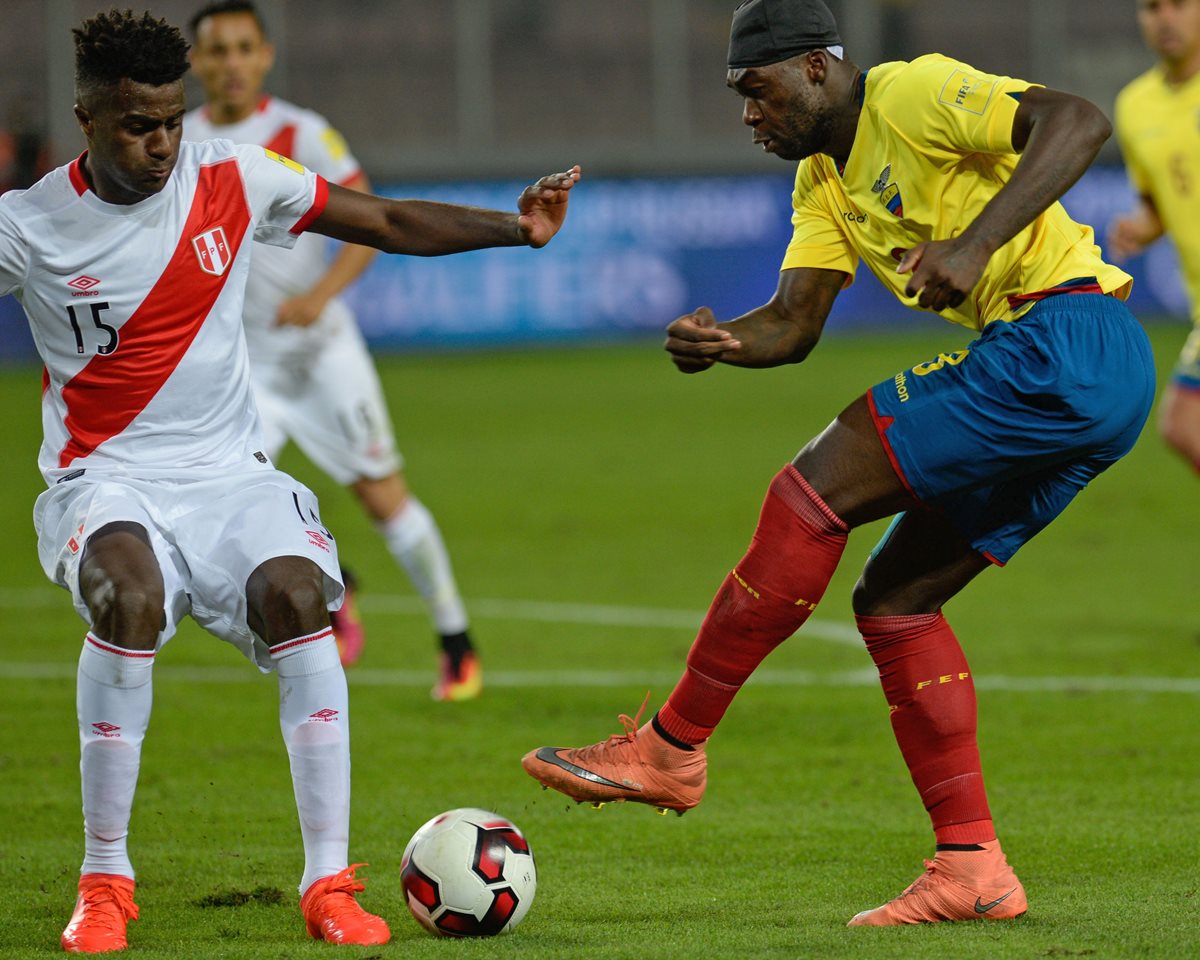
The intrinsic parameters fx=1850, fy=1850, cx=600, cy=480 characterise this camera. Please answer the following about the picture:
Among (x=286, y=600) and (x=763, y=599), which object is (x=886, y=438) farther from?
(x=286, y=600)

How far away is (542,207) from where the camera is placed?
4.72 meters

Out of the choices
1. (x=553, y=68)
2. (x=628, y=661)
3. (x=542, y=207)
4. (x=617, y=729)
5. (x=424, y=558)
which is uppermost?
(x=542, y=207)

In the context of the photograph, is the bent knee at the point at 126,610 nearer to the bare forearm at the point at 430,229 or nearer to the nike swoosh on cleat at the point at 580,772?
the nike swoosh on cleat at the point at 580,772

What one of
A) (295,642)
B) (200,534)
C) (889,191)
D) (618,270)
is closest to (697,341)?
(889,191)

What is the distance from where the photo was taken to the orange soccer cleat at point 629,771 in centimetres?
443

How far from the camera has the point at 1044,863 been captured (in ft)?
16.3

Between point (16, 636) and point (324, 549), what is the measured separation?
5.05 m

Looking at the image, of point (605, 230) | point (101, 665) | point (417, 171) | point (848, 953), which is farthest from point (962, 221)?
point (417, 171)

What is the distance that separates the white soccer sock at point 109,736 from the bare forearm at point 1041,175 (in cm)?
212

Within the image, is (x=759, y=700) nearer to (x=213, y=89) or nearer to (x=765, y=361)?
(x=765, y=361)

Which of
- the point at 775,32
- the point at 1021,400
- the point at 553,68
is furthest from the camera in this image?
the point at 553,68

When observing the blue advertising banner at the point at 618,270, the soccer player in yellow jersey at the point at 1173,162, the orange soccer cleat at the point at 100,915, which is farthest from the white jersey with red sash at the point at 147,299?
the blue advertising banner at the point at 618,270

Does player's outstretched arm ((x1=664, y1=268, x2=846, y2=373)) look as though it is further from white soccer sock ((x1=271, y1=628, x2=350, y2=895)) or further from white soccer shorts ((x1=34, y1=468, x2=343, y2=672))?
white soccer sock ((x1=271, y1=628, x2=350, y2=895))

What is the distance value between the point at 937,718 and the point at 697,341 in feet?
3.54
